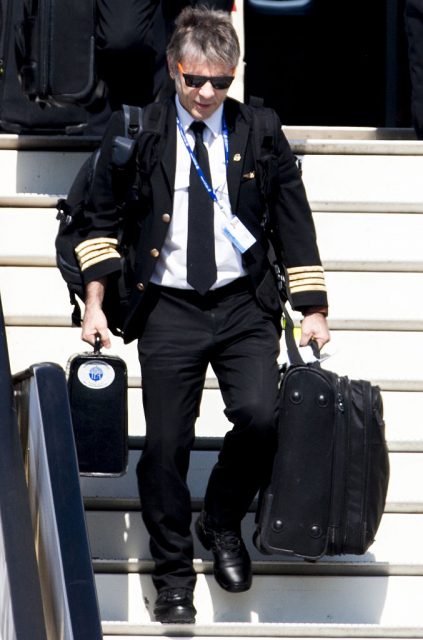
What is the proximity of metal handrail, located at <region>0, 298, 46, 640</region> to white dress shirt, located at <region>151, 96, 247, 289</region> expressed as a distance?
2.75ft

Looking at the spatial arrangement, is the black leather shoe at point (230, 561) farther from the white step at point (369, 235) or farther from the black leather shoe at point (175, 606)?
the white step at point (369, 235)

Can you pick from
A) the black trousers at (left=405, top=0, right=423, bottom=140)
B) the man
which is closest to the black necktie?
the man

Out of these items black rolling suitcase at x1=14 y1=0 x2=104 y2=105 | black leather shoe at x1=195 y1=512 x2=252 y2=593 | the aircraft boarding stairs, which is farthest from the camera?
black rolling suitcase at x1=14 y1=0 x2=104 y2=105

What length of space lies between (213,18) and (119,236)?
0.71 m

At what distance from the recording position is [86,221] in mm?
5004

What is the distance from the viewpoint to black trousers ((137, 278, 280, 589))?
4.91m

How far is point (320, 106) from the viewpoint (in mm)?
10320

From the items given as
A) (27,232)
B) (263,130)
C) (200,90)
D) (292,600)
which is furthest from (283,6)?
(292,600)

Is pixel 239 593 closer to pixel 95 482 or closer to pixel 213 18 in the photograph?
pixel 95 482

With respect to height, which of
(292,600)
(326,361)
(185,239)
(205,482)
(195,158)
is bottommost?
(292,600)

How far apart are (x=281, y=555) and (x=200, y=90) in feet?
4.76

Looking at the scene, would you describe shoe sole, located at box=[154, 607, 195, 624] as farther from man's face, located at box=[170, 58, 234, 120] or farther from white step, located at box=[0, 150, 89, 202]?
white step, located at box=[0, 150, 89, 202]

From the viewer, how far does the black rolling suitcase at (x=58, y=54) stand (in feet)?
20.6

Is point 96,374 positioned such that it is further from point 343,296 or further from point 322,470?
point 343,296
